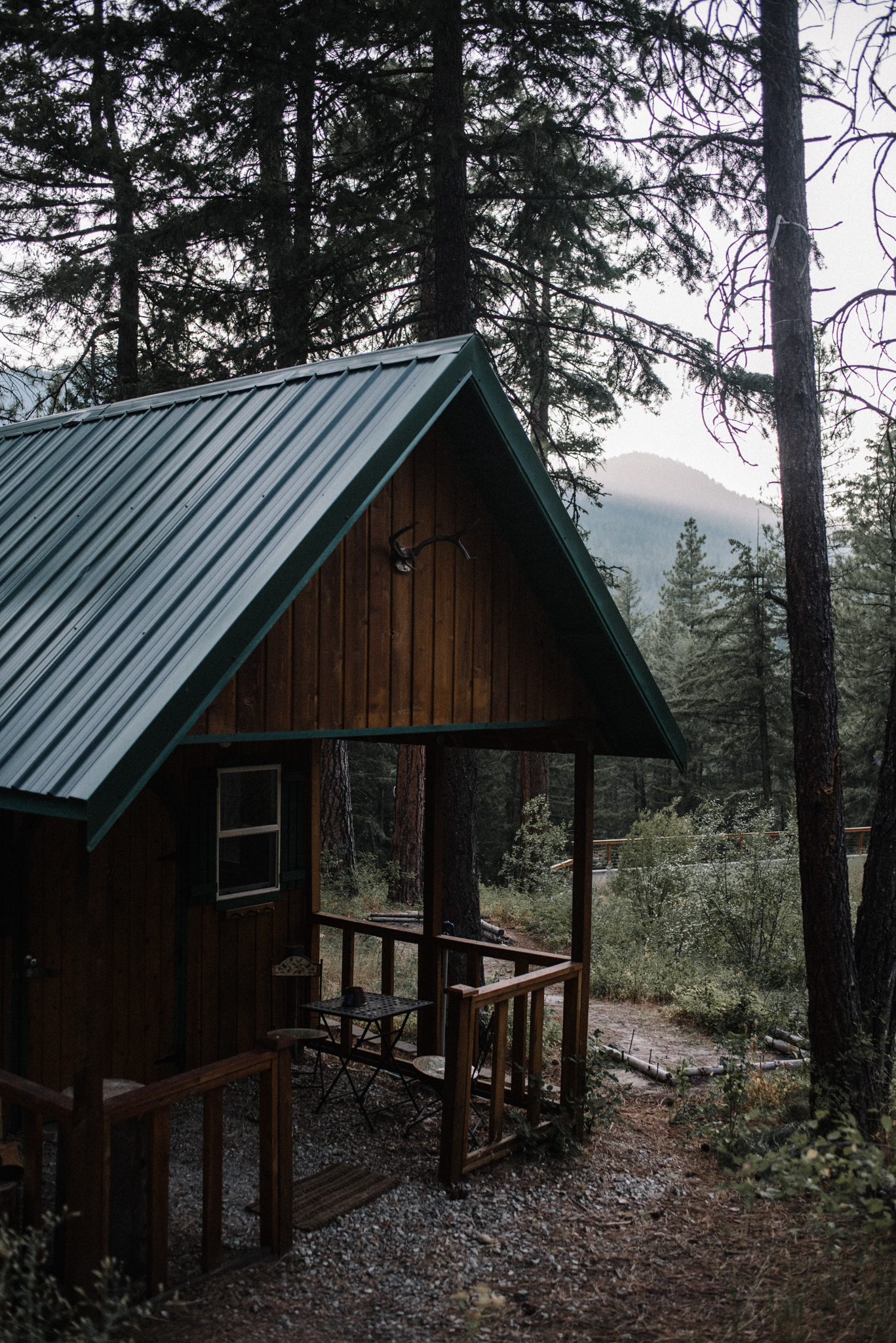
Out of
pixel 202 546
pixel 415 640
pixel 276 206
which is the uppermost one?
pixel 276 206

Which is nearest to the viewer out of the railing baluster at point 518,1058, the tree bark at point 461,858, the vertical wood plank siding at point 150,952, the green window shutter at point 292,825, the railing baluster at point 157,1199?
the railing baluster at point 157,1199

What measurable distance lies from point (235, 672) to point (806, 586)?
4.15 meters

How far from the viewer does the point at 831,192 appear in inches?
276

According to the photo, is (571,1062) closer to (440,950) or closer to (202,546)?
(440,950)

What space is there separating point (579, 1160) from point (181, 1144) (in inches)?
92.5

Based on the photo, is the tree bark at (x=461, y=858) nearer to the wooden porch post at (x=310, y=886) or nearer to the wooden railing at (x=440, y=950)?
the wooden railing at (x=440, y=950)

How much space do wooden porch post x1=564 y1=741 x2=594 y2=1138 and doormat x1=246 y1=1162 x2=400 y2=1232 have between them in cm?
135

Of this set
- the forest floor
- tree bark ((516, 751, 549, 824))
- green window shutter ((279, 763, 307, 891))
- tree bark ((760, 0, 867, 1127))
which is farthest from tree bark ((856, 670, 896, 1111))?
tree bark ((516, 751, 549, 824))

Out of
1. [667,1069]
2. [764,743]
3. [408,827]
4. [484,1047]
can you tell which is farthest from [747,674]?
[484,1047]

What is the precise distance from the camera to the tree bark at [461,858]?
31.6ft

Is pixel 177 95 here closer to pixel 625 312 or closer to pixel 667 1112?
pixel 625 312

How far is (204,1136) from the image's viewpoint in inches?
175

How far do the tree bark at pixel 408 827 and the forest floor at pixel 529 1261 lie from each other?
9.44m

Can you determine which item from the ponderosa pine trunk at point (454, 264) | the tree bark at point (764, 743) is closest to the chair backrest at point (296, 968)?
the ponderosa pine trunk at point (454, 264)
